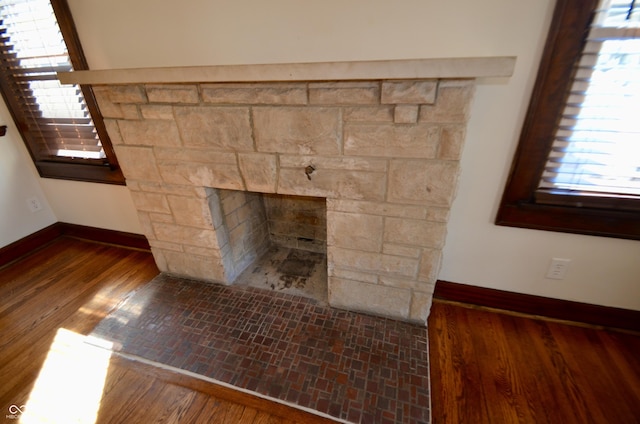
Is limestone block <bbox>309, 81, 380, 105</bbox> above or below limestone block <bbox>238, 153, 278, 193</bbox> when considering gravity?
above

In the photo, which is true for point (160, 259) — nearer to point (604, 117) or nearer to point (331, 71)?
point (331, 71)

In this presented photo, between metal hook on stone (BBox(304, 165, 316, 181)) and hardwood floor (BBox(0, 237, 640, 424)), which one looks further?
metal hook on stone (BBox(304, 165, 316, 181))

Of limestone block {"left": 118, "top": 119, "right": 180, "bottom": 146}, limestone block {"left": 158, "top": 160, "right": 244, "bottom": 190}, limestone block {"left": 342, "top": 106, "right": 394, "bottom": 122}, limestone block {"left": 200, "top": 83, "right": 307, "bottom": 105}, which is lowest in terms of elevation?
limestone block {"left": 158, "top": 160, "right": 244, "bottom": 190}

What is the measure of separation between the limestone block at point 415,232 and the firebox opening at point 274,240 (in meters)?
0.66

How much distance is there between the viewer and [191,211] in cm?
169

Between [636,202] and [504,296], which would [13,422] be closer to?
[504,296]

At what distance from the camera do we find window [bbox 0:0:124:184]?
175 centimetres

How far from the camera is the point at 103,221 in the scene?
2.38m

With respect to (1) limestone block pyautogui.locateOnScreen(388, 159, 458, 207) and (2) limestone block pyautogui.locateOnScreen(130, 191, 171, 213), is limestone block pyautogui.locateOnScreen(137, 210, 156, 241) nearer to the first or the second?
(2) limestone block pyautogui.locateOnScreen(130, 191, 171, 213)

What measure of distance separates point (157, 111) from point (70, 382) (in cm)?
139

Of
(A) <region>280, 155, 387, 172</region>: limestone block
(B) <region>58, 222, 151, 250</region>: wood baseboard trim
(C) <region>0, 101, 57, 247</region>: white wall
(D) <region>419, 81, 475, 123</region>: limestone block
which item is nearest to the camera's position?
(D) <region>419, 81, 475, 123</region>: limestone block

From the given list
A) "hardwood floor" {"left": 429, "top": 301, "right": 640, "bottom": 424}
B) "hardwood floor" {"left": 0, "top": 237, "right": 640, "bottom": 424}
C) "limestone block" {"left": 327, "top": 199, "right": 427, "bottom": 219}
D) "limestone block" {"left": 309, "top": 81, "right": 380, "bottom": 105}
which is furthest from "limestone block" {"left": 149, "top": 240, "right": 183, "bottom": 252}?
"hardwood floor" {"left": 429, "top": 301, "right": 640, "bottom": 424}

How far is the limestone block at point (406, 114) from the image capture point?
110cm

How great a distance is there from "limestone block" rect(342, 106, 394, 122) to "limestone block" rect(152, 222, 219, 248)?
1.07 meters
